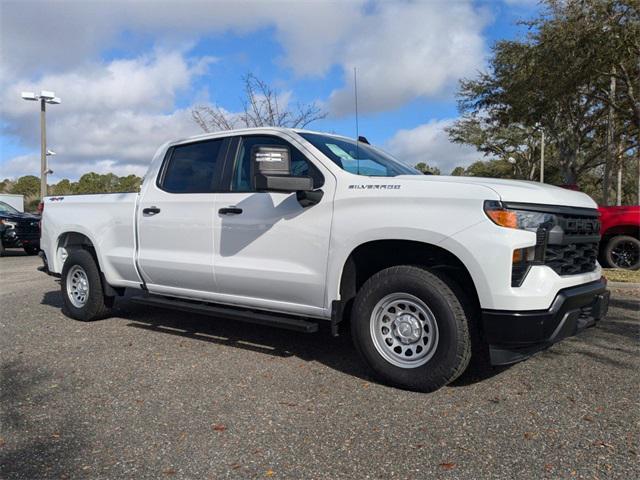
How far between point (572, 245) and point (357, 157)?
185 cm

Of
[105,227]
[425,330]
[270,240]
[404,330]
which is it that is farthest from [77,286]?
[425,330]

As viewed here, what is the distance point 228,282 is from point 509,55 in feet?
53.9

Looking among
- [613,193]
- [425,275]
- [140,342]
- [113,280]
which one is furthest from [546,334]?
[613,193]

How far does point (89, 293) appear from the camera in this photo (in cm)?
610

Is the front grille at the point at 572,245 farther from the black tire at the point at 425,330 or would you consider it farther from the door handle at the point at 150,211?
the door handle at the point at 150,211

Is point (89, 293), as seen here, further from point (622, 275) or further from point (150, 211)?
point (622, 275)

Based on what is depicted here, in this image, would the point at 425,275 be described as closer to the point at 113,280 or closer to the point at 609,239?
the point at 113,280

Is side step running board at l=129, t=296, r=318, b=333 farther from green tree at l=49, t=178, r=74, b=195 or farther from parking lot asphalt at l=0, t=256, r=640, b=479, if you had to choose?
green tree at l=49, t=178, r=74, b=195

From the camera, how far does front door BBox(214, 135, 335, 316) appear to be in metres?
4.28

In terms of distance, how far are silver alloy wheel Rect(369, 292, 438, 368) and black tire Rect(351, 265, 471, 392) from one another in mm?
24

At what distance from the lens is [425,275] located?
3.82 m

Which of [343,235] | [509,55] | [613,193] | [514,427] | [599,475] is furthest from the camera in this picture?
[613,193]

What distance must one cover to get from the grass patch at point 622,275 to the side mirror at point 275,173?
20.1 feet

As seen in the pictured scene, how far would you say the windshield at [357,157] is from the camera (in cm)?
449
